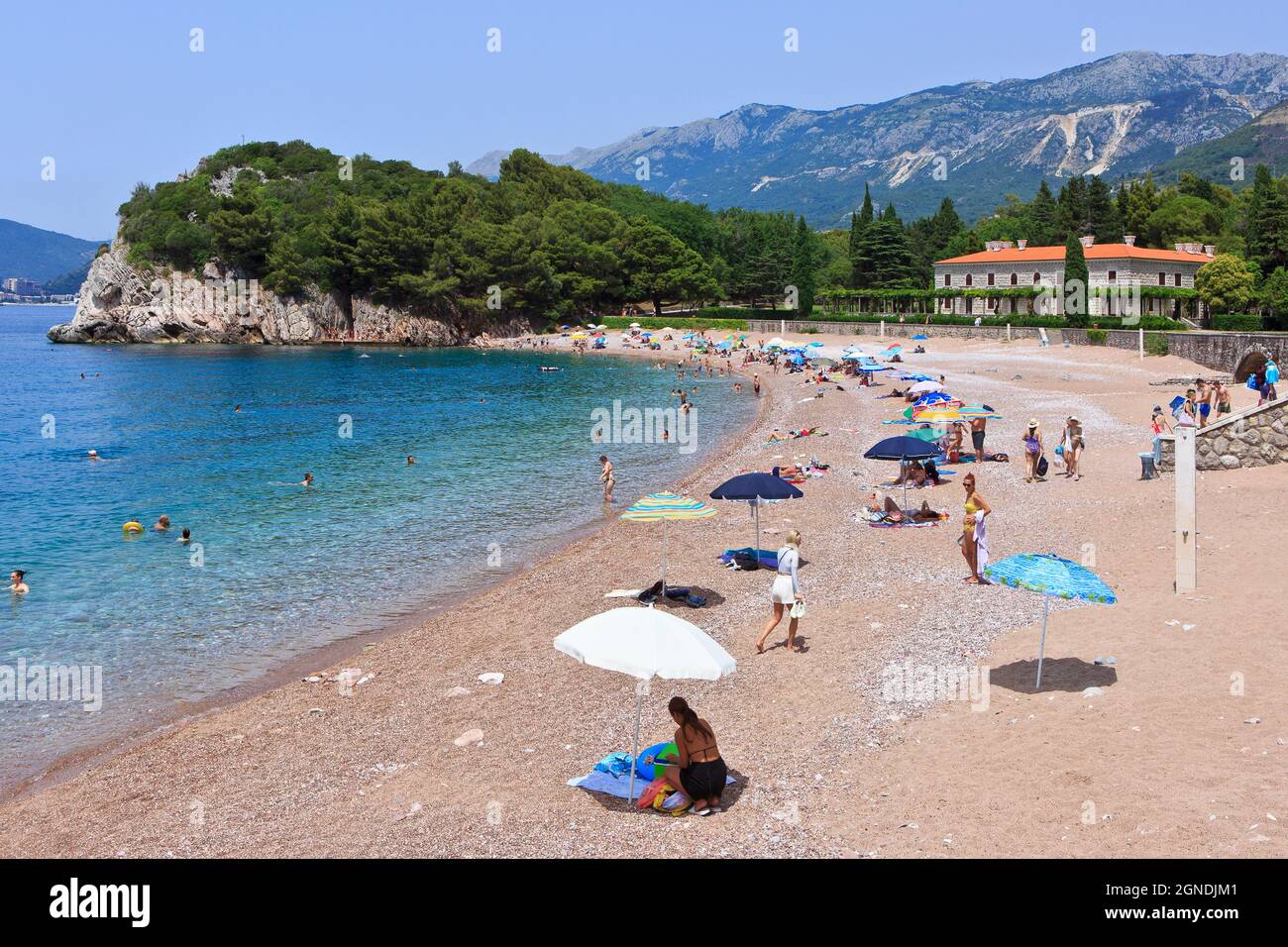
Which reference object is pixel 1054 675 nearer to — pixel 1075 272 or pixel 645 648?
pixel 645 648

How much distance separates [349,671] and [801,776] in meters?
7.86

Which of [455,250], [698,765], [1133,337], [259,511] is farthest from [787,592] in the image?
[455,250]

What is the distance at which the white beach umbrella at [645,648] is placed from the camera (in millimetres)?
9406

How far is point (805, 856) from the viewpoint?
8.18 m

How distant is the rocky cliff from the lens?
113 metres

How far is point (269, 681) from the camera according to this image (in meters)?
15.2

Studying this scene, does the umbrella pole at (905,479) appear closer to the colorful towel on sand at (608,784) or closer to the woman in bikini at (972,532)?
the woman in bikini at (972,532)

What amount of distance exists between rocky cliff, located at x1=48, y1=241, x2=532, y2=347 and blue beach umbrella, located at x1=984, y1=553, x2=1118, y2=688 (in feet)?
338

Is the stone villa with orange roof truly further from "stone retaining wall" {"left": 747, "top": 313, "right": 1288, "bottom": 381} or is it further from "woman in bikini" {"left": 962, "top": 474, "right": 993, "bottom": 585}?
"woman in bikini" {"left": 962, "top": 474, "right": 993, "bottom": 585}

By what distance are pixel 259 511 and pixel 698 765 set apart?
22430 millimetres

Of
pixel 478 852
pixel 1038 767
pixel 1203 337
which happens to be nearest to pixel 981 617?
pixel 1038 767

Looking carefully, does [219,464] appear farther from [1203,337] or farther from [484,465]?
[1203,337]

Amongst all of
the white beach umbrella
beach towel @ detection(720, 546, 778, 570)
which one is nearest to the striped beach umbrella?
beach towel @ detection(720, 546, 778, 570)

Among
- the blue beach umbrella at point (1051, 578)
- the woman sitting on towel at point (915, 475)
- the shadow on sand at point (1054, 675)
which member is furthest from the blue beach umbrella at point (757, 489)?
the woman sitting on towel at point (915, 475)
